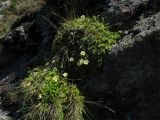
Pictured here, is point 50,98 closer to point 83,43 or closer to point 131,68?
point 83,43

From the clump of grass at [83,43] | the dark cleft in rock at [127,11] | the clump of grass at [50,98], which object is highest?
the dark cleft in rock at [127,11]

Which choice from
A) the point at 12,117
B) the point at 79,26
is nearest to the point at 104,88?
the point at 79,26

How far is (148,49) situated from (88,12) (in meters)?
1.99

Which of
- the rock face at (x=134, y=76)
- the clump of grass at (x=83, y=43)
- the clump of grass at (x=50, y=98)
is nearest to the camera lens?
the rock face at (x=134, y=76)

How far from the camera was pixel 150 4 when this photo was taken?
698cm

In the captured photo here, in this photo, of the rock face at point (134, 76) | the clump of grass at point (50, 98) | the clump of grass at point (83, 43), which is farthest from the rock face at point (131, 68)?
the clump of grass at point (50, 98)

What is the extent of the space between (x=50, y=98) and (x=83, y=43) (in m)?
1.13

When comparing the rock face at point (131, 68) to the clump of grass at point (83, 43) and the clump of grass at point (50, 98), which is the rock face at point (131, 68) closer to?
the clump of grass at point (83, 43)

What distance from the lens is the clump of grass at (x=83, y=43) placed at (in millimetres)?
6916

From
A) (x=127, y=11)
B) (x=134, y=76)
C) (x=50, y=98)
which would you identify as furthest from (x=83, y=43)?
(x=134, y=76)

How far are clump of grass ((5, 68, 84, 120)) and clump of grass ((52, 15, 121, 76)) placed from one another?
1.06 ft

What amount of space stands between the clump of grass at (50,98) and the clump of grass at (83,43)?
323 millimetres

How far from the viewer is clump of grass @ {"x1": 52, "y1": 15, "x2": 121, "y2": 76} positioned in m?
6.92

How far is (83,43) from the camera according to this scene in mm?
7195
